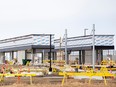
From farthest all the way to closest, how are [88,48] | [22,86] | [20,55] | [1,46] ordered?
[1,46] → [20,55] → [88,48] → [22,86]

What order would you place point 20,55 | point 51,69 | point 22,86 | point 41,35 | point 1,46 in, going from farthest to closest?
point 1,46 → point 20,55 → point 41,35 → point 51,69 → point 22,86

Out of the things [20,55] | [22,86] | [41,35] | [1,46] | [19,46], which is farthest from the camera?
[1,46]

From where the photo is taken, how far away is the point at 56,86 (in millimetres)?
19000

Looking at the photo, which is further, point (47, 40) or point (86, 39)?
point (47, 40)

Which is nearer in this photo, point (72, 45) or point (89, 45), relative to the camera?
point (89, 45)

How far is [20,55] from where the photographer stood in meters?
71.1

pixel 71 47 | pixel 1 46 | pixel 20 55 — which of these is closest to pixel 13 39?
pixel 20 55

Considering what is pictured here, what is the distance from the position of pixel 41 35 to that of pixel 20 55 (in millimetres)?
13422

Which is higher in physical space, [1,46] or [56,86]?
[1,46]

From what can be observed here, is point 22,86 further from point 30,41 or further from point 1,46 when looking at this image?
point 1,46

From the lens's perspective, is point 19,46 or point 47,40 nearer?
point 47,40

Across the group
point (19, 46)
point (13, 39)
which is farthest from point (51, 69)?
point (13, 39)

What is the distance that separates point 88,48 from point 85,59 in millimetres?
6138

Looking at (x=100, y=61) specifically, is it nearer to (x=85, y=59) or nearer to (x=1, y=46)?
(x=85, y=59)
